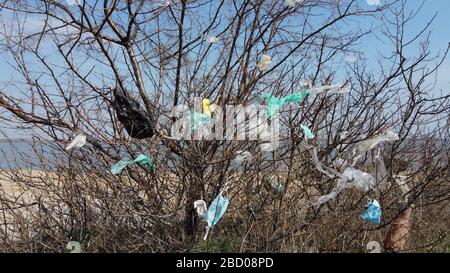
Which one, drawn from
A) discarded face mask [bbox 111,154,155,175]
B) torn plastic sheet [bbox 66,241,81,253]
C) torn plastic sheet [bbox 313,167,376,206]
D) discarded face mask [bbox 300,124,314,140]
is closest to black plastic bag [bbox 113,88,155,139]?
discarded face mask [bbox 111,154,155,175]

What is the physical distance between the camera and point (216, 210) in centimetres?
393

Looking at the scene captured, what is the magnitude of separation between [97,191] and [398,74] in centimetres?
288

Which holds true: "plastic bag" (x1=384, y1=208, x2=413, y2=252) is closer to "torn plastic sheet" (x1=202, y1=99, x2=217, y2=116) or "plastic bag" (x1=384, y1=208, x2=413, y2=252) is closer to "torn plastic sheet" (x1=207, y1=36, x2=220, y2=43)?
"torn plastic sheet" (x1=202, y1=99, x2=217, y2=116)

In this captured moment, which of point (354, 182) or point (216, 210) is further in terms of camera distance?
point (354, 182)

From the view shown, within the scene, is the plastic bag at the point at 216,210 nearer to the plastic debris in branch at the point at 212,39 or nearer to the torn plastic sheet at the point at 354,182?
the torn plastic sheet at the point at 354,182

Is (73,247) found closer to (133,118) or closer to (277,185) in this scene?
(133,118)

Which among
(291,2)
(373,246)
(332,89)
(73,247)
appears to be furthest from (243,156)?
(73,247)

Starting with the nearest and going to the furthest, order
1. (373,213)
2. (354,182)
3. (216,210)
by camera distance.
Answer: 1. (216,210)
2. (373,213)
3. (354,182)

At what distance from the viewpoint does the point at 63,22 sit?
4.33 m

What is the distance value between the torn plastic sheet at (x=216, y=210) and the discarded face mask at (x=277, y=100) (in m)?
0.84

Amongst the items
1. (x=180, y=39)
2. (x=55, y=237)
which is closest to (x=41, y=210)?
(x=55, y=237)

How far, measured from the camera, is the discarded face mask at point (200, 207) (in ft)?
13.1

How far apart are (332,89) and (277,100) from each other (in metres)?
0.58
